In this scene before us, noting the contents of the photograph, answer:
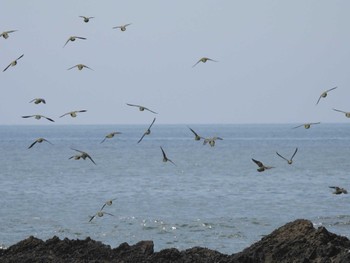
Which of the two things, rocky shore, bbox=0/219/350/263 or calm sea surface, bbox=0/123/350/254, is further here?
calm sea surface, bbox=0/123/350/254

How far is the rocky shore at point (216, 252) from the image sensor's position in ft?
81.8

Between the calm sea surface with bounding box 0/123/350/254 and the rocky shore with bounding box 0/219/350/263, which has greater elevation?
the rocky shore with bounding box 0/219/350/263

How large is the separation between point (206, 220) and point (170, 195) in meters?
22.0

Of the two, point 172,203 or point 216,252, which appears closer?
point 216,252

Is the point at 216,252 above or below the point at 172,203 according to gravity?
above

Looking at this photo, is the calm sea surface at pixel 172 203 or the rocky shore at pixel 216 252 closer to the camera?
the rocky shore at pixel 216 252

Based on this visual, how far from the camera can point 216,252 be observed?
93.2ft

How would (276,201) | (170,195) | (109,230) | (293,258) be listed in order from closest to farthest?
(293,258), (109,230), (276,201), (170,195)

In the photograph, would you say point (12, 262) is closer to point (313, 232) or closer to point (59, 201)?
point (313, 232)

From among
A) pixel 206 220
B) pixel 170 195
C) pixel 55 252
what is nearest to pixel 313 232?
pixel 55 252

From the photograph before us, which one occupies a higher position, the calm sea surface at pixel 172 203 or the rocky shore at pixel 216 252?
the rocky shore at pixel 216 252

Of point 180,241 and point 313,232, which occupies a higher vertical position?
point 313,232

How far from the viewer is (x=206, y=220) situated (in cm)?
5831

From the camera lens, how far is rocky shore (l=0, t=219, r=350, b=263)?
2494 cm
